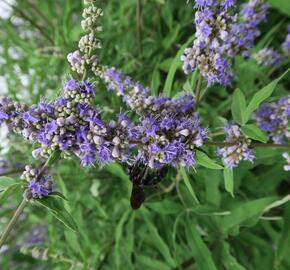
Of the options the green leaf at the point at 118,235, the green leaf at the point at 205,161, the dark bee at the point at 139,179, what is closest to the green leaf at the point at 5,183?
the dark bee at the point at 139,179

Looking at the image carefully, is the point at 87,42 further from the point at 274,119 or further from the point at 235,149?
the point at 274,119

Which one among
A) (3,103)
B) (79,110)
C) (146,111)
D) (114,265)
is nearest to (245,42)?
(146,111)

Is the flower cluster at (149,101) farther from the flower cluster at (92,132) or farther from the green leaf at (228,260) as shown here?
the green leaf at (228,260)

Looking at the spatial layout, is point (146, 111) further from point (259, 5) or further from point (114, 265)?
point (114, 265)

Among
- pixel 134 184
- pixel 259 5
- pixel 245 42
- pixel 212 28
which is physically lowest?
pixel 134 184

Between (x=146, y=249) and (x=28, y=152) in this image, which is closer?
(x=28, y=152)

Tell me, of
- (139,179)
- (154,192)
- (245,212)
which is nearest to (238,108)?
(139,179)

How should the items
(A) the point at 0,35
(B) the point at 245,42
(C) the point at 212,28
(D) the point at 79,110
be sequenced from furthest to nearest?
(A) the point at 0,35 → (B) the point at 245,42 → (C) the point at 212,28 → (D) the point at 79,110
